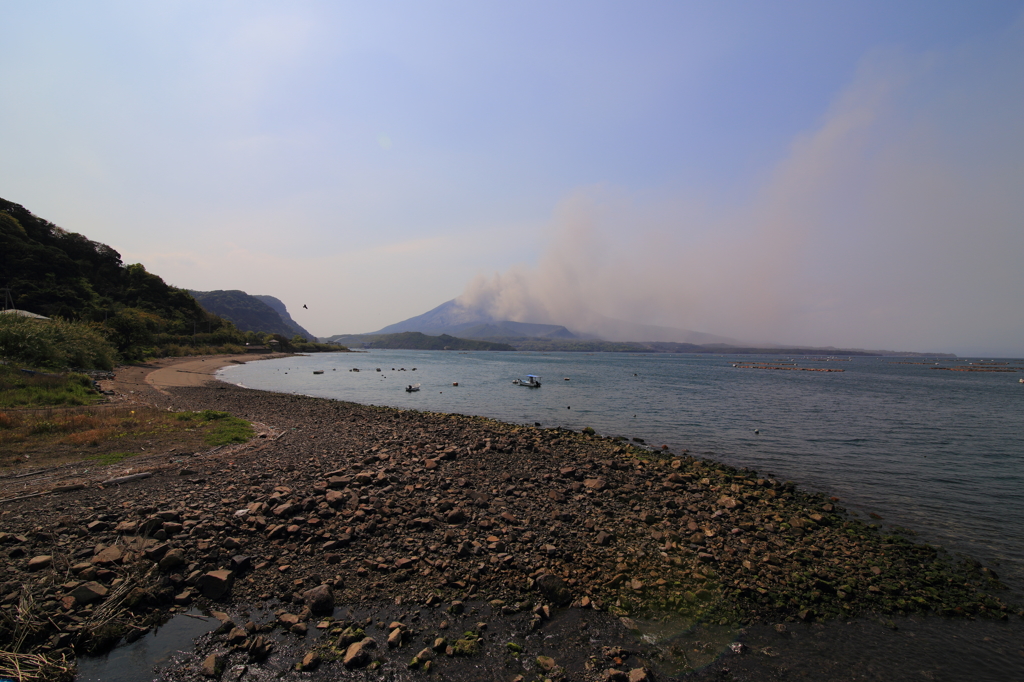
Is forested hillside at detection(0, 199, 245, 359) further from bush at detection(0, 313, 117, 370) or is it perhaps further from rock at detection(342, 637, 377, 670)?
rock at detection(342, 637, 377, 670)

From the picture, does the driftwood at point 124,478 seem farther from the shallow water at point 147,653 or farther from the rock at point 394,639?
the rock at point 394,639

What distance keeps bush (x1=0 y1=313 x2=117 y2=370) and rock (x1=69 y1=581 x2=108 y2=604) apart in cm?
3705

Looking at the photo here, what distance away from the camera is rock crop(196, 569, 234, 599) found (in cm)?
749

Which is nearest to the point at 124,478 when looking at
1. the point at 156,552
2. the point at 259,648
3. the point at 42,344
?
the point at 156,552

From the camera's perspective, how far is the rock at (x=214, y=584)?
7492 mm

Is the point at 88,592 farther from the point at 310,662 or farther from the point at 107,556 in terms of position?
the point at 310,662

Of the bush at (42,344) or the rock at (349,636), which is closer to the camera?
the rock at (349,636)

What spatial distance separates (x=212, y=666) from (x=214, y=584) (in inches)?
75.6

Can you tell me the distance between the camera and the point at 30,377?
84.6 ft

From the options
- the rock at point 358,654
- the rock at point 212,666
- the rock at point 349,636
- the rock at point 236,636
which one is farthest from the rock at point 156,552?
the rock at point 358,654

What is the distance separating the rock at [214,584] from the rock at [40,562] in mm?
2697

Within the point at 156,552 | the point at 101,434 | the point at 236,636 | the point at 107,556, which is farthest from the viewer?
the point at 101,434

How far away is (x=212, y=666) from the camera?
6004 mm

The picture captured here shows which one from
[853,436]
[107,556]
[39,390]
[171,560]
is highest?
[39,390]
